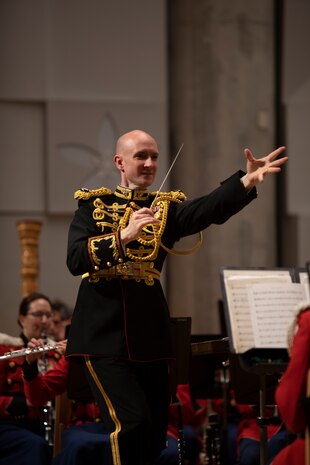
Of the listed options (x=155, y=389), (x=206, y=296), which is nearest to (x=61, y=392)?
(x=155, y=389)

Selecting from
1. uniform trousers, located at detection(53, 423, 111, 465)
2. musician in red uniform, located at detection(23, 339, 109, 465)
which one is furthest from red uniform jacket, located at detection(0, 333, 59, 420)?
uniform trousers, located at detection(53, 423, 111, 465)

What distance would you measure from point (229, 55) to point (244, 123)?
2.16 feet

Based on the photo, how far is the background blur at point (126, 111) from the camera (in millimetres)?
8867

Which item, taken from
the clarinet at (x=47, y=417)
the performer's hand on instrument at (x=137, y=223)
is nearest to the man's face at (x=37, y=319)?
the clarinet at (x=47, y=417)

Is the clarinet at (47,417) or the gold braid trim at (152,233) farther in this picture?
the clarinet at (47,417)

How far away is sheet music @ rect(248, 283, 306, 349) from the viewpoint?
2973 mm

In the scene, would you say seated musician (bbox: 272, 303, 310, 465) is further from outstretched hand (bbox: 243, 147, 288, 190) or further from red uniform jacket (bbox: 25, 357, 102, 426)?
red uniform jacket (bbox: 25, 357, 102, 426)

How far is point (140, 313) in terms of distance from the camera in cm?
338

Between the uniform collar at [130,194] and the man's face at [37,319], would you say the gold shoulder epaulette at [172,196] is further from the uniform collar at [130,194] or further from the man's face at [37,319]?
the man's face at [37,319]

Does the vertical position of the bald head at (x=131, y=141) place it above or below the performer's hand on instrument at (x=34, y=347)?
above

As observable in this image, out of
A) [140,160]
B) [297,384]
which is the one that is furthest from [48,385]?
[297,384]

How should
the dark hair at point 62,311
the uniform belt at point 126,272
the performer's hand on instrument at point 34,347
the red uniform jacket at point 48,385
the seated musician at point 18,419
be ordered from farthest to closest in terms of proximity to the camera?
the dark hair at point 62,311, the seated musician at point 18,419, the red uniform jacket at point 48,385, the performer's hand on instrument at point 34,347, the uniform belt at point 126,272

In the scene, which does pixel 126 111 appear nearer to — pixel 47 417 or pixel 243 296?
pixel 47 417

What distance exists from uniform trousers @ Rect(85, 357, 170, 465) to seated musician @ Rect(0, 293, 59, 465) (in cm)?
136
